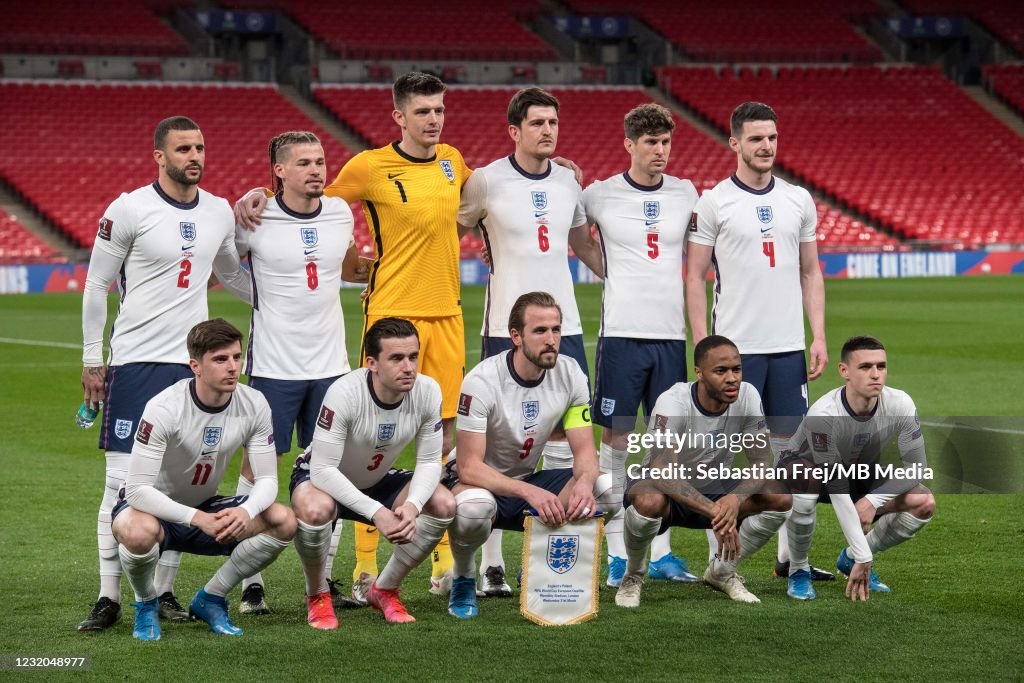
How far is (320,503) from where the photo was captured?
5723 mm

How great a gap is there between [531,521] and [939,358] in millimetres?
10291

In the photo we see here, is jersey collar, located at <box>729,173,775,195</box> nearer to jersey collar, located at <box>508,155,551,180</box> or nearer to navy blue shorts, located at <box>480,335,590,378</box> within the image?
jersey collar, located at <box>508,155,551,180</box>

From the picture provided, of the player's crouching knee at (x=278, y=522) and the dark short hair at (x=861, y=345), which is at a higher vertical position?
the dark short hair at (x=861, y=345)

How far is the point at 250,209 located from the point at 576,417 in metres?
1.67

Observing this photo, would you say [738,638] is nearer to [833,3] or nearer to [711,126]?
[711,126]

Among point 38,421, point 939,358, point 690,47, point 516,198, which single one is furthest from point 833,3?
point 516,198

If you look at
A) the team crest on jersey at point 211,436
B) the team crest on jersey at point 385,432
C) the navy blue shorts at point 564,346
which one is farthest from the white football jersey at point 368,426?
the navy blue shorts at point 564,346

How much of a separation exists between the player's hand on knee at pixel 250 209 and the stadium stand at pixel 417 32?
3213 centimetres

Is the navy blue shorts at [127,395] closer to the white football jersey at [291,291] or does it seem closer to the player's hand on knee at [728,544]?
the white football jersey at [291,291]

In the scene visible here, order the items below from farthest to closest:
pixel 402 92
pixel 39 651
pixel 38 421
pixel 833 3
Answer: pixel 833 3
pixel 38 421
pixel 402 92
pixel 39 651

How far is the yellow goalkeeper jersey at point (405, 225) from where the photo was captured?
661 cm

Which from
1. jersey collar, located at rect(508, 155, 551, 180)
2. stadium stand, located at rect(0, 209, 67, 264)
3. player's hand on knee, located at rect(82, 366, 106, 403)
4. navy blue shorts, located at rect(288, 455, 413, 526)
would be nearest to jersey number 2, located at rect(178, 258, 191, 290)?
player's hand on knee, located at rect(82, 366, 106, 403)

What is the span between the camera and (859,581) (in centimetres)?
609

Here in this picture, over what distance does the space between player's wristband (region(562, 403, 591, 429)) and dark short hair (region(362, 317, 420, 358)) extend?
792mm
